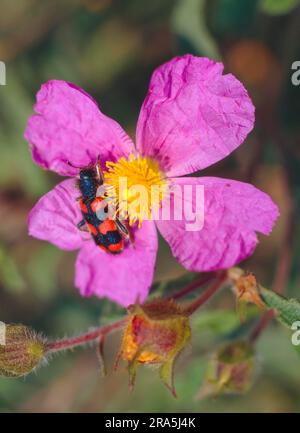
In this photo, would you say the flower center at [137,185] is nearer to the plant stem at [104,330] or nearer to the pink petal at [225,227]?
the pink petal at [225,227]

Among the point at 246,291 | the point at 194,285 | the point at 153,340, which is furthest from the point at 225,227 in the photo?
the point at 153,340

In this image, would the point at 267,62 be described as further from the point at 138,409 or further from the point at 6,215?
the point at 138,409

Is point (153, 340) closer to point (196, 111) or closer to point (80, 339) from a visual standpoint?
point (80, 339)

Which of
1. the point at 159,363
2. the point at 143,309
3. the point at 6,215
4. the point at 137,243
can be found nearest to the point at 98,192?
the point at 137,243

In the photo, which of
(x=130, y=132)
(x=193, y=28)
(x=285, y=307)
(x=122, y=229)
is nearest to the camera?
(x=285, y=307)

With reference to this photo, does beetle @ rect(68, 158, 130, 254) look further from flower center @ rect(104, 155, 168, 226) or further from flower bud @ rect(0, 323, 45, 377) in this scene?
flower bud @ rect(0, 323, 45, 377)
